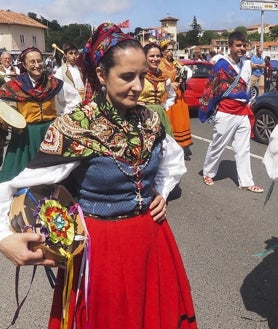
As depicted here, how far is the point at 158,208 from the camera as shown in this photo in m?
1.99

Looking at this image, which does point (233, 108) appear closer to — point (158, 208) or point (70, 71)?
point (70, 71)

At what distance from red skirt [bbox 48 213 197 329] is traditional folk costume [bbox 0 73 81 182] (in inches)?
110

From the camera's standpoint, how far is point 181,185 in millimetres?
5836

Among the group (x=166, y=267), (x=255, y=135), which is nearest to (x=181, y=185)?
(x=255, y=135)

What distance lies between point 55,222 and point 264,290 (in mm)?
2076

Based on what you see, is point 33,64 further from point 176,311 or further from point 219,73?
point 176,311

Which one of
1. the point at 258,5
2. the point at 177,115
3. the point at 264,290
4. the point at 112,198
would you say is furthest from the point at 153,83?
the point at 258,5

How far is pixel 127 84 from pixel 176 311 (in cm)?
98

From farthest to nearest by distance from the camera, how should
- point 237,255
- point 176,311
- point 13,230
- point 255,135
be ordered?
point 255,135 → point 237,255 → point 176,311 → point 13,230

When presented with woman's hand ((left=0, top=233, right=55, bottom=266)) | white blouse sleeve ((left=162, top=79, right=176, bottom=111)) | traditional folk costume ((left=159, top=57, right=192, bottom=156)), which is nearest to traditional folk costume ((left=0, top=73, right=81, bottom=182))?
white blouse sleeve ((left=162, top=79, right=176, bottom=111))

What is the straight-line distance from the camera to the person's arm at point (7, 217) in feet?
5.33

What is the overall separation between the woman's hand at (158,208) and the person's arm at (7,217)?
1.32ft

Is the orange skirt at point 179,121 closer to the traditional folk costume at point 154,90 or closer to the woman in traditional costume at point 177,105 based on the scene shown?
the woman in traditional costume at point 177,105

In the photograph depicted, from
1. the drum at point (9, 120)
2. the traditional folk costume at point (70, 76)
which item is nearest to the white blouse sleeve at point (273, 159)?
the drum at point (9, 120)
